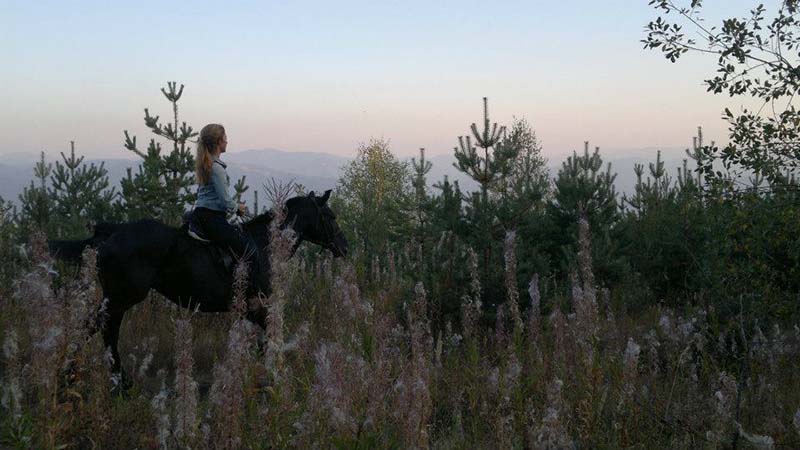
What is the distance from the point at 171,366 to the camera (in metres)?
9.54

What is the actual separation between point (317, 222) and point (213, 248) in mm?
1427

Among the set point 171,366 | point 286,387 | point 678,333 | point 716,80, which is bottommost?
point 171,366

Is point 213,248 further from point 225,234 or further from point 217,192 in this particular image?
point 217,192

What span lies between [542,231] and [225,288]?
650cm

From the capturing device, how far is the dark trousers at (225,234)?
28.6ft

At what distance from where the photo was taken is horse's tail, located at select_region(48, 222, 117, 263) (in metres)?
8.40

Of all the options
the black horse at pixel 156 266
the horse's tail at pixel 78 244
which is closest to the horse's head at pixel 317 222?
the black horse at pixel 156 266

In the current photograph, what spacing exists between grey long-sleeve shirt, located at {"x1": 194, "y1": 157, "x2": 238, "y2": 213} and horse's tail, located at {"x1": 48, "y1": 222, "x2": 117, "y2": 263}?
101 cm

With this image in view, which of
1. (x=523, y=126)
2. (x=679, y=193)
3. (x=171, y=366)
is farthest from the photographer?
(x=523, y=126)

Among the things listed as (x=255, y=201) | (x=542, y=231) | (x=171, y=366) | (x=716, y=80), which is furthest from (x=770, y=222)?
(x=255, y=201)

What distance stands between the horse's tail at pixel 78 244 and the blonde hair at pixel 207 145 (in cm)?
114

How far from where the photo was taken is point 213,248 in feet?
29.1

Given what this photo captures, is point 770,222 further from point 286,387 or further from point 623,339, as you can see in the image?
point 286,387

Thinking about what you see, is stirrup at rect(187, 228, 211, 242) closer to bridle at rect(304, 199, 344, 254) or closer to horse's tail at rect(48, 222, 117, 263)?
horse's tail at rect(48, 222, 117, 263)
